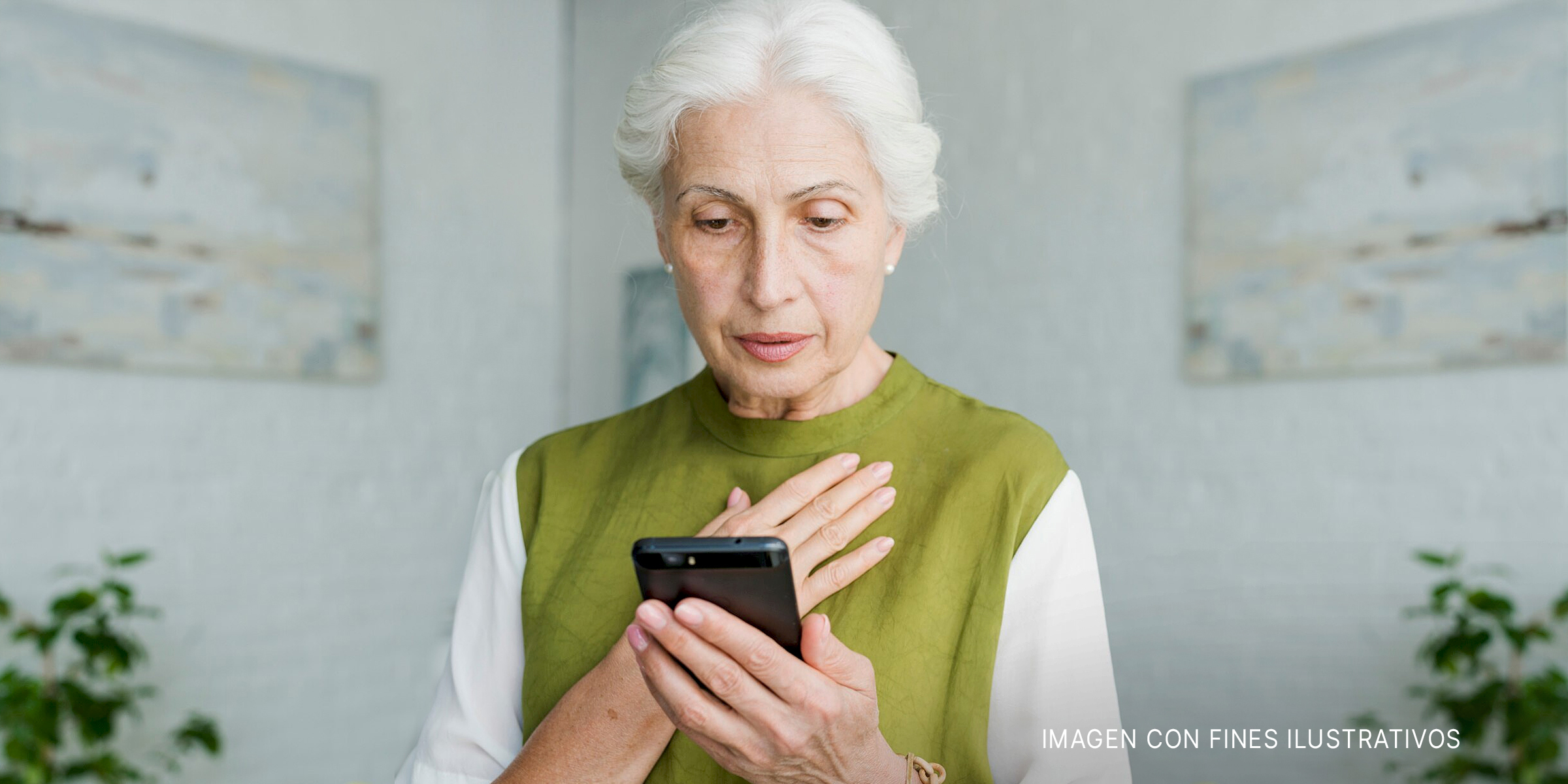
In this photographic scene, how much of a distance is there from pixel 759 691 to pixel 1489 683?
1.89 metres

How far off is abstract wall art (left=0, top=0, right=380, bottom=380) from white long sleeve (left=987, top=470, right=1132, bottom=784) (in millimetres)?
3008

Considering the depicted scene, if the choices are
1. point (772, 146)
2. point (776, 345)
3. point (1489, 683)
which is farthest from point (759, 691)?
point (1489, 683)

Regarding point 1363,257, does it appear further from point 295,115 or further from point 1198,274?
point 295,115

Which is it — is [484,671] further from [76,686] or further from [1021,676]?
[76,686]

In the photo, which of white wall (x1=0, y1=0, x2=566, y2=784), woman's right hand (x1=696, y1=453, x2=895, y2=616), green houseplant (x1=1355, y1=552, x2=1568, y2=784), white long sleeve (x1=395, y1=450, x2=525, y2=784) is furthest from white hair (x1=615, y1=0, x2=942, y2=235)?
white wall (x1=0, y1=0, x2=566, y2=784)

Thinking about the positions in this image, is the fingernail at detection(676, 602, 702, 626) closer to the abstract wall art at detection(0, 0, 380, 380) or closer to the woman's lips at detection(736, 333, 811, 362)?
the woman's lips at detection(736, 333, 811, 362)

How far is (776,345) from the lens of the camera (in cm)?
104

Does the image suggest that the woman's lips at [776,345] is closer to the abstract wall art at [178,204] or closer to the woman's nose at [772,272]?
the woman's nose at [772,272]

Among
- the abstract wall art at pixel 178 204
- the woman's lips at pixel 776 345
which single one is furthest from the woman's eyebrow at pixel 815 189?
the abstract wall art at pixel 178 204

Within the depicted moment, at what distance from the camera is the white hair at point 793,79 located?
1.00 metres

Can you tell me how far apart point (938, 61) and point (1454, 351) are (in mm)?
1507

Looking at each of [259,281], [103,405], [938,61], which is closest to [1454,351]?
[938,61]

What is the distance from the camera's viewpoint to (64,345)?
9.96ft

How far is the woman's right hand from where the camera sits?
993 mm
